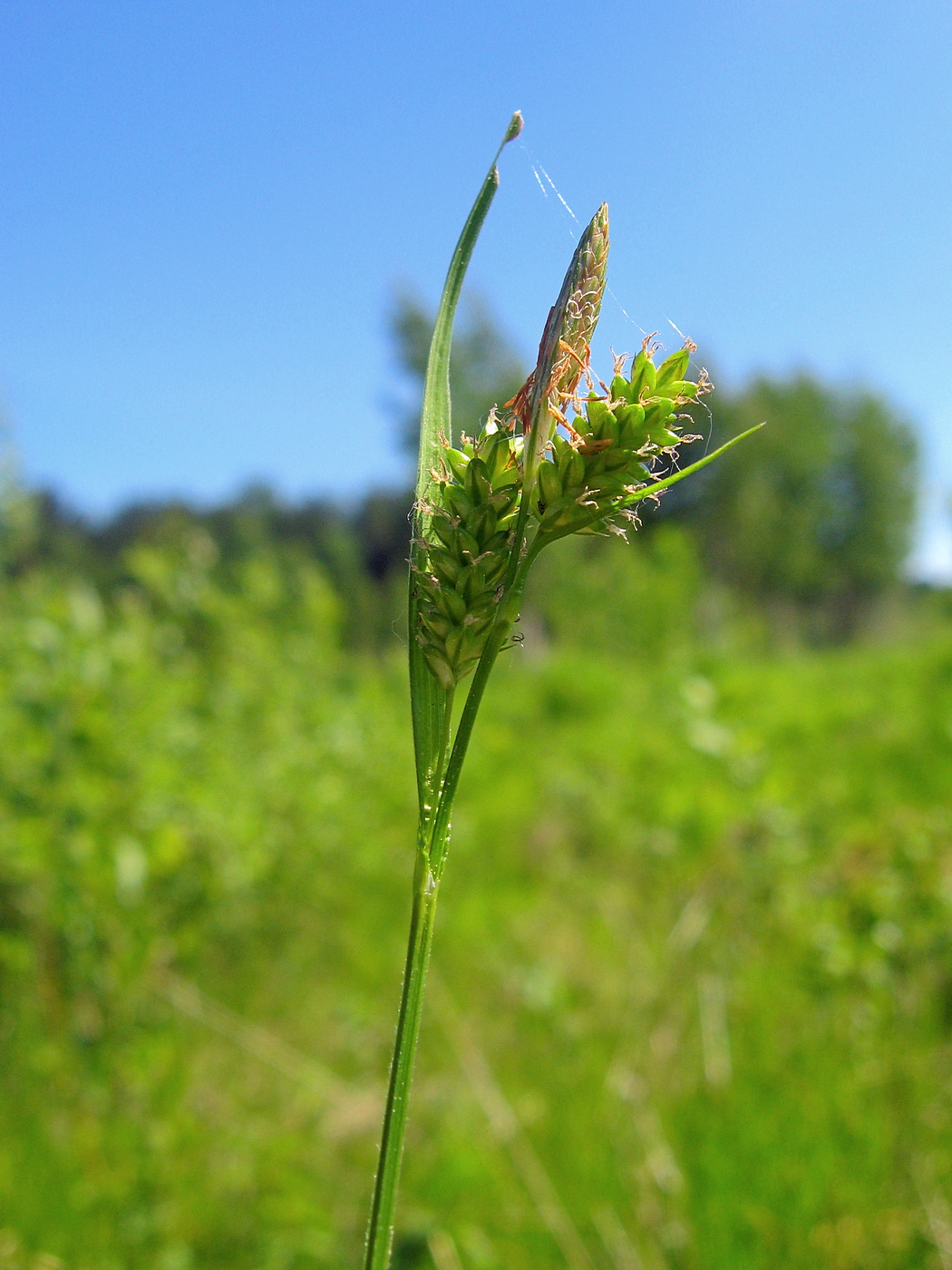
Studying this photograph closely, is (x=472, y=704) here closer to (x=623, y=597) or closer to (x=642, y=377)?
(x=642, y=377)

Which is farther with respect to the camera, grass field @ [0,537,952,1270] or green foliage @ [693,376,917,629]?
green foliage @ [693,376,917,629]

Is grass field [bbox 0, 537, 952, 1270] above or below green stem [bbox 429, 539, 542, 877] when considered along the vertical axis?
below

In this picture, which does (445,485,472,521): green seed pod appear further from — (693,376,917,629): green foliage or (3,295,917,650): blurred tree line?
(693,376,917,629): green foliage

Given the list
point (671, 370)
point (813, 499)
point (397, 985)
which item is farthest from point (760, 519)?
point (671, 370)

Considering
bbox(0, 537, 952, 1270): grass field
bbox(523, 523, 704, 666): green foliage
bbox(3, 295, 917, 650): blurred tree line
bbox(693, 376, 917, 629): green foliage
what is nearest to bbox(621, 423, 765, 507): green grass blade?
bbox(0, 537, 952, 1270): grass field

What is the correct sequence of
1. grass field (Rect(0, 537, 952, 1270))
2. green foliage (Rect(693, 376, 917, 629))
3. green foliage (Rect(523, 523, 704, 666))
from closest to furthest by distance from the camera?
grass field (Rect(0, 537, 952, 1270)) → green foliage (Rect(523, 523, 704, 666)) → green foliage (Rect(693, 376, 917, 629))
